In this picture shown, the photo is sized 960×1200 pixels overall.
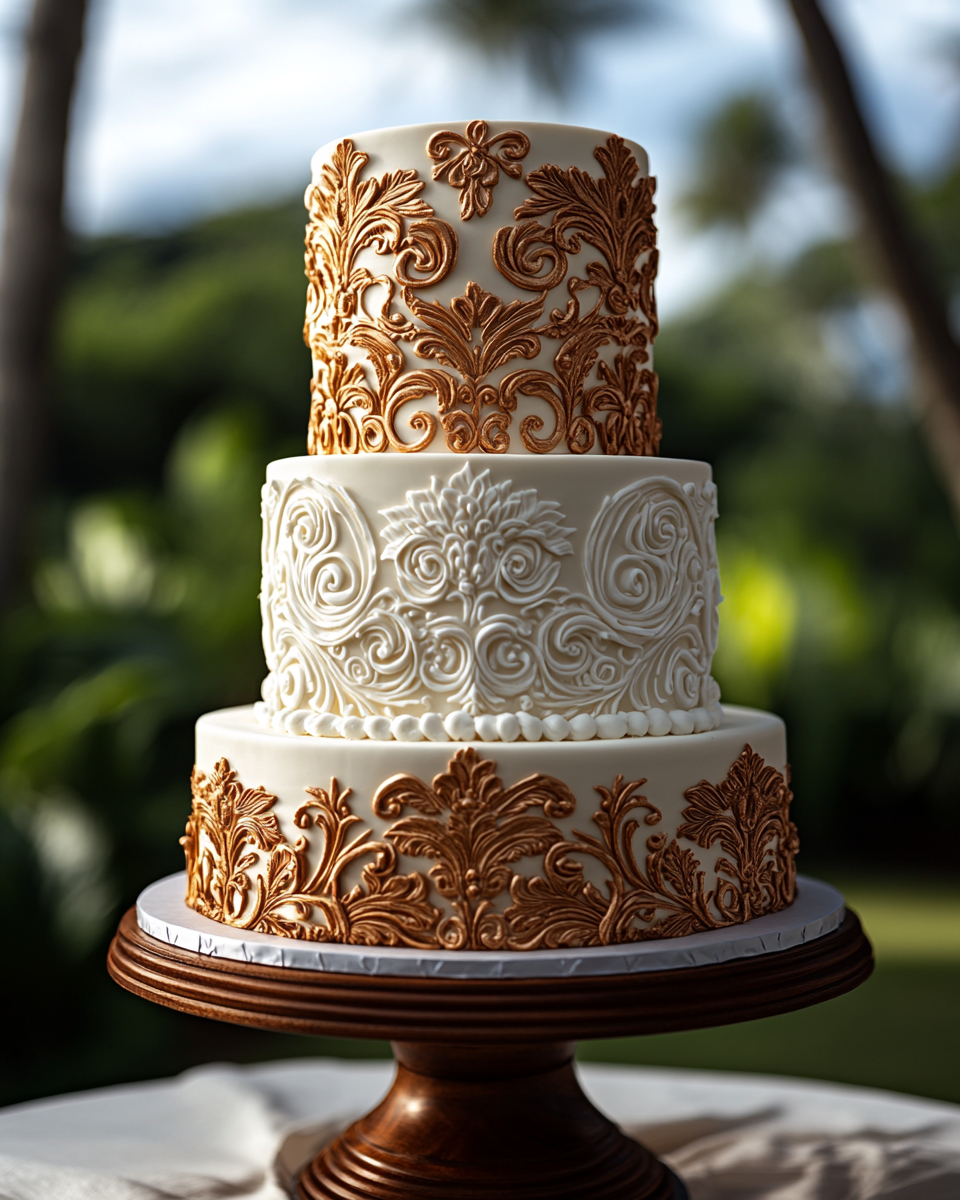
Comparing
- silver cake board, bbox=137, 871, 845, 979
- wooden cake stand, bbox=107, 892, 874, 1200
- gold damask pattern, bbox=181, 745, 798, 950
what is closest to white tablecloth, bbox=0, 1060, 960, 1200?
wooden cake stand, bbox=107, 892, 874, 1200

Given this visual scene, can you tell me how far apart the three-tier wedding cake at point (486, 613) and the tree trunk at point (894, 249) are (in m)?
3.30

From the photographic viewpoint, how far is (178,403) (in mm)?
13914

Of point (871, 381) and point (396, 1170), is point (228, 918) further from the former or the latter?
point (871, 381)

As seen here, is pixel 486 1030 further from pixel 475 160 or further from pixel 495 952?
pixel 475 160

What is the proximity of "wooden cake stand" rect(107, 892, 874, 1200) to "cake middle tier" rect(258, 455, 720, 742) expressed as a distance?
1.56 feet

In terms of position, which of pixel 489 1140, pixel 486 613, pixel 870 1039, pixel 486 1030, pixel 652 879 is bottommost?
pixel 870 1039

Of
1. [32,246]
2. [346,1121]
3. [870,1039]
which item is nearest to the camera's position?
[346,1121]

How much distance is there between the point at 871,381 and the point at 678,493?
15733mm

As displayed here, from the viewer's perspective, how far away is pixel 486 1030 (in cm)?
225

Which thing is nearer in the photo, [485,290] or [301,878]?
[301,878]

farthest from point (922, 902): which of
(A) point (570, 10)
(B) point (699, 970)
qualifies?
(A) point (570, 10)

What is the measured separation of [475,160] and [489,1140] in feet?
6.41

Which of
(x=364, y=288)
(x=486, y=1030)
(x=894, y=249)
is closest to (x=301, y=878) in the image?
(x=486, y=1030)

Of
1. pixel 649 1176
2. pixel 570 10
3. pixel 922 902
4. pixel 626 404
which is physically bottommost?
pixel 922 902
